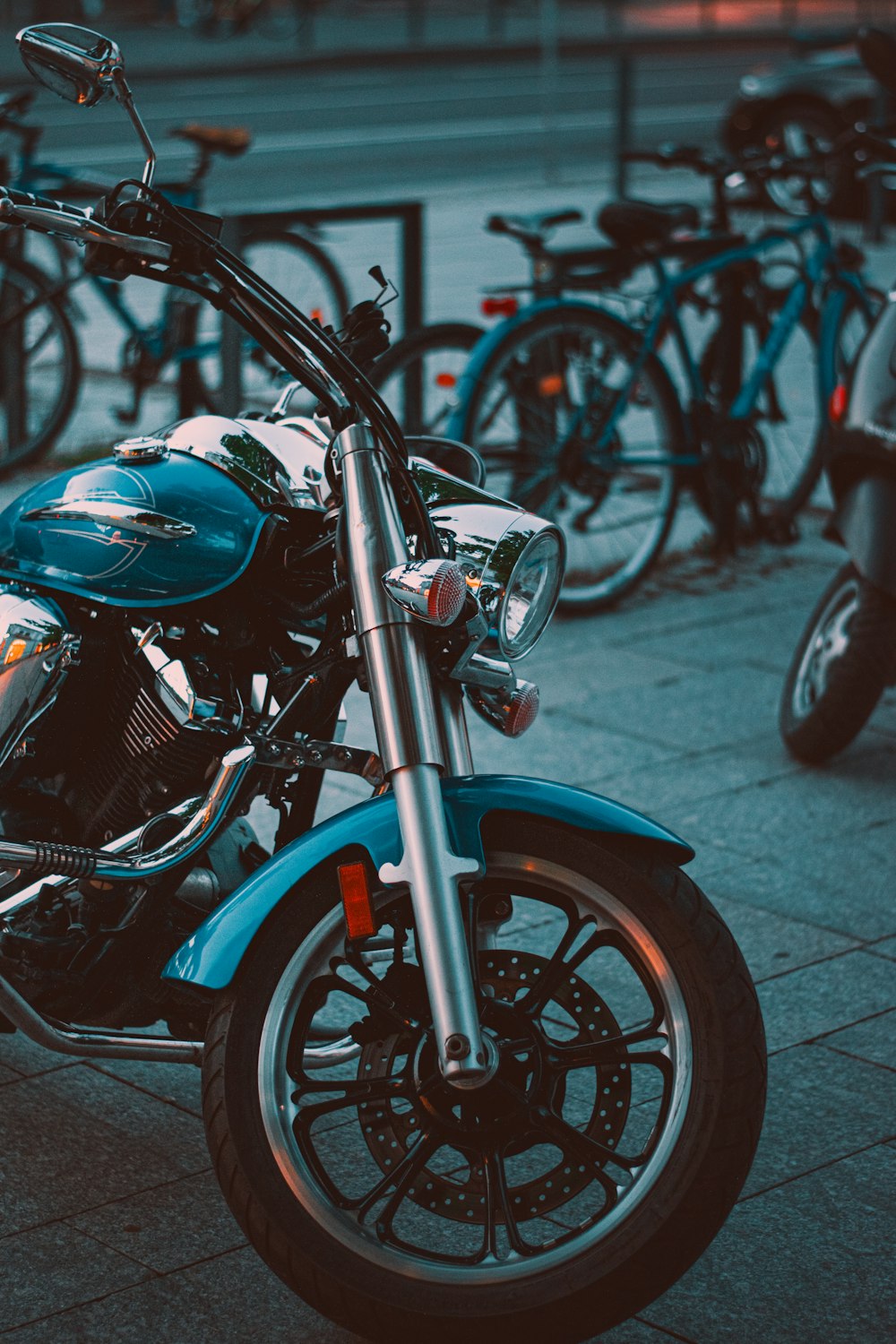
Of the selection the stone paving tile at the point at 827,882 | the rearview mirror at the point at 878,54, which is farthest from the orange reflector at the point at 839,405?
the rearview mirror at the point at 878,54

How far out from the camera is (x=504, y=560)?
8.04 ft

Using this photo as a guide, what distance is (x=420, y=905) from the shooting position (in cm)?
225

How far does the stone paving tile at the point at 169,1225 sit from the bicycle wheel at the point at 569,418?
3.46 metres

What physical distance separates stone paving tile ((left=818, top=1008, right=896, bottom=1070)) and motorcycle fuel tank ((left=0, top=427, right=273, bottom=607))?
147 cm

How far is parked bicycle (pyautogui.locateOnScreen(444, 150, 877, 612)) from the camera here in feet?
19.9

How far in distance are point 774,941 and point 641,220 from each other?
324 centimetres

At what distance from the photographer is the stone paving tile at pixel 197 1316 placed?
2.51 metres

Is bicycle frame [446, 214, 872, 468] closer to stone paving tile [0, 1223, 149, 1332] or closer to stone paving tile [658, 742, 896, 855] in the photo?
stone paving tile [658, 742, 896, 855]

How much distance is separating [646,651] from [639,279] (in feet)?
18.3

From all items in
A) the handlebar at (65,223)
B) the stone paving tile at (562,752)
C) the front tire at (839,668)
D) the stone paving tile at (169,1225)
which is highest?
the handlebar at (65,223)

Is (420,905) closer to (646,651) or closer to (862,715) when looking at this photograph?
(862,715)

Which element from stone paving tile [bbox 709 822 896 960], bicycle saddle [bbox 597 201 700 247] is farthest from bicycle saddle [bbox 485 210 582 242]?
stone paving tile [bbox 709 822 896 960]

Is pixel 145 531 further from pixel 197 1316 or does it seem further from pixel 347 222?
pixel 347 222

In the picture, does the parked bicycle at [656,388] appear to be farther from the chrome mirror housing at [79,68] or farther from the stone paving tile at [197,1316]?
the stone paving tile at [197,1316]
